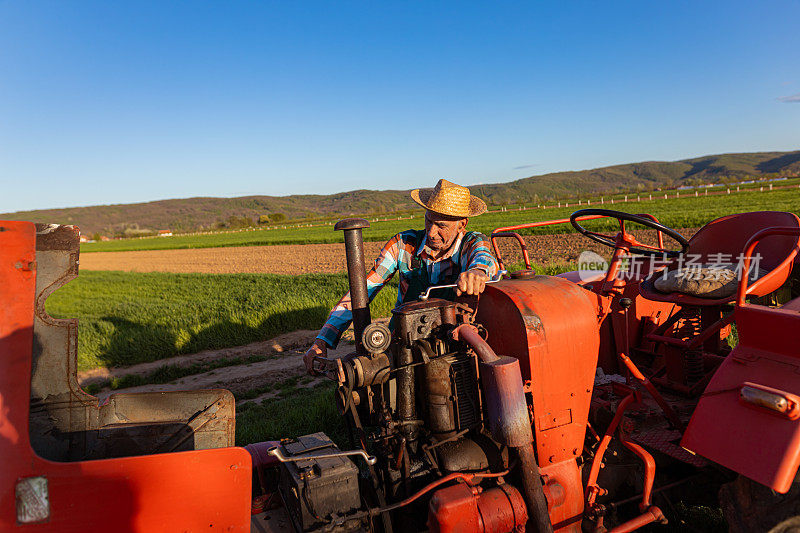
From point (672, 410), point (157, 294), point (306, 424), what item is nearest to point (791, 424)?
point (672, 410)

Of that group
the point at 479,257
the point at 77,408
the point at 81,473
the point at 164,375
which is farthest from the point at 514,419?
the point at 164,375

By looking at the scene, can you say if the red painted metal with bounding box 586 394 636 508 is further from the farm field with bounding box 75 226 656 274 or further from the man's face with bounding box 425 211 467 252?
the farm field with bounding box 75 226 656 274

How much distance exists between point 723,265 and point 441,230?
1.67 metres

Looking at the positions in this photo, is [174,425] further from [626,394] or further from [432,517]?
[626,394]

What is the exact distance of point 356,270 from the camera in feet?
7.70

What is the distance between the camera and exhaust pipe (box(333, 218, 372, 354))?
2.29 meters

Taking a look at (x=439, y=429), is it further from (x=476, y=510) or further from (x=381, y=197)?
(x=381, y=197)

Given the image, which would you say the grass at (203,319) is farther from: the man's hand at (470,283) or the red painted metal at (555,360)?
the red painted metal at (555,360)

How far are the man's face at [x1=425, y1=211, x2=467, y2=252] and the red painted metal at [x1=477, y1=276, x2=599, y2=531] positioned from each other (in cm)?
85

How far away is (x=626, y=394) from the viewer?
8.25ft

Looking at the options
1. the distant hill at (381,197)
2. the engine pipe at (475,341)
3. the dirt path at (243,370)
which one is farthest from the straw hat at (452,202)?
the distant hill at (381,197)

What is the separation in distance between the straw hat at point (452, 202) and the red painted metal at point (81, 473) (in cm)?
180

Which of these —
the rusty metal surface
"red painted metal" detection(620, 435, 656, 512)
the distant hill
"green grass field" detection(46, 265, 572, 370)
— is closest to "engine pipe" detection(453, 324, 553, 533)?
"red painted metal" detection(620, 435, 656, 512)

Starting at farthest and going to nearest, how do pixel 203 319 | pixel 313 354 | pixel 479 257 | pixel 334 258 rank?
pixel 334 258 < pixel 203 319 < pixel 479 257 < pixel 313 354
